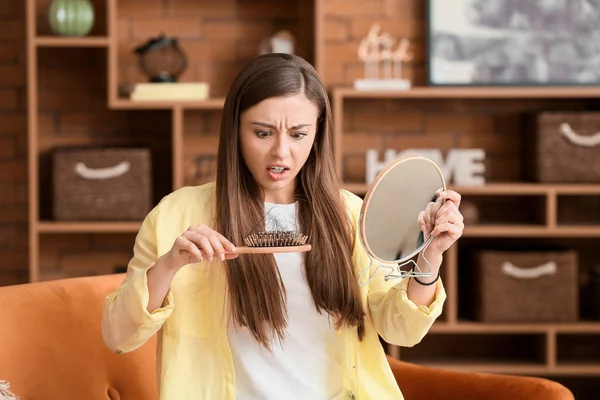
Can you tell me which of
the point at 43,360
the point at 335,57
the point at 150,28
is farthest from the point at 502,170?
the point at 43,360

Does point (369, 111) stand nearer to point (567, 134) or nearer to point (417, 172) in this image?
point (567, 134)

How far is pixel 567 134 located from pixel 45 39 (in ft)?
6.23

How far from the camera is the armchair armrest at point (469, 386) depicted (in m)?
1.92

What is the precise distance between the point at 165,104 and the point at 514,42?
1.34 metres

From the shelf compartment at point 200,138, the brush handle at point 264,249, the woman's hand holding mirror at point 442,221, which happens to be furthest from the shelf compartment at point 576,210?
the brush handle at point 264,249

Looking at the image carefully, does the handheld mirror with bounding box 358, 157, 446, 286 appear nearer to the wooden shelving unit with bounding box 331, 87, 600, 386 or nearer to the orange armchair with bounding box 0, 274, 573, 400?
the orange armchair with bounding box 0, 274, 573, 400

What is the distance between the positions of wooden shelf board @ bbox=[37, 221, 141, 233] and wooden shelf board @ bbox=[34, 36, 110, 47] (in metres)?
0.63

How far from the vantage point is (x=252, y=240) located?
1.62 meters

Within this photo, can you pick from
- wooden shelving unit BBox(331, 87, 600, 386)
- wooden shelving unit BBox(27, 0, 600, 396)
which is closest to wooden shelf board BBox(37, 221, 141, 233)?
wooden shelving unit BBox(27, 0, 600, 396)

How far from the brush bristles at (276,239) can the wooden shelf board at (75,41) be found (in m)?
1.87

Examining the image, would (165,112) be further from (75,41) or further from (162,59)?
(75,41)

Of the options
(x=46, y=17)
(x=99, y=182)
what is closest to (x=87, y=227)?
(x=99, y=182)

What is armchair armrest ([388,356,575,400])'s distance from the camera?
75.6 inches

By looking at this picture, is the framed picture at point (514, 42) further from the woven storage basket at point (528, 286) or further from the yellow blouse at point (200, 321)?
the yellow blouse at point (200, 321)
